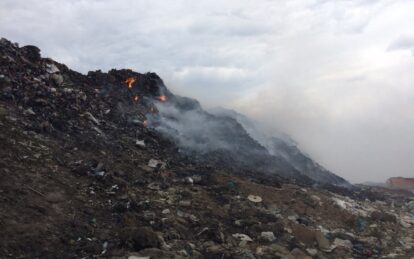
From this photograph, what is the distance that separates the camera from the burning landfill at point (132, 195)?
6621 millimetres

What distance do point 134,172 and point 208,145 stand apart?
575 centimetres

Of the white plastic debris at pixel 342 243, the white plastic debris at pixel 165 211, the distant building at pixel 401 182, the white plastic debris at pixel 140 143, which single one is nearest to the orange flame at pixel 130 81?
the white plastic debris at pixel 140 143

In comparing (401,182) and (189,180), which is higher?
(401,182)

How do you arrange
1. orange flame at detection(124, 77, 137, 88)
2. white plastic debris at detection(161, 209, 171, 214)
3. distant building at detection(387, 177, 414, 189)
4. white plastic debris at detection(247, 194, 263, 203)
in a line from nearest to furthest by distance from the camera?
white plastic debris at detection(161, 209, 171, 214)
white plastic debris at detection(247, 194, 263, 203)
orange flame at detection(124, 77, 137, 88)
distant building at detection(387, 177, 414, 189)

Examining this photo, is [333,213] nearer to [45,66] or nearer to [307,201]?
[307,201]

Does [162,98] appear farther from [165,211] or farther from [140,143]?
[165,211]

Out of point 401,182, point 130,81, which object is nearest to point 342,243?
point 130,81

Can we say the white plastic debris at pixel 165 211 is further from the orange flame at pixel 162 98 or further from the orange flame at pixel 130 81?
the orange flame at pixel 162 98

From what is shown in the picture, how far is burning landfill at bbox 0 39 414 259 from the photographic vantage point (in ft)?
21.7

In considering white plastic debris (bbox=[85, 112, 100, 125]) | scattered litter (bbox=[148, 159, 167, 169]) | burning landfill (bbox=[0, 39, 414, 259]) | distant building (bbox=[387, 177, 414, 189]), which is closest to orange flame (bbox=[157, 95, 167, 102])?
burning landfill (bbox=[0, 39, 414, 259])

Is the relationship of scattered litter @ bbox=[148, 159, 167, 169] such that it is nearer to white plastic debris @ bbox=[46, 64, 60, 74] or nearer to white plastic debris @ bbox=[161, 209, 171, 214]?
white plastic debris @ bbox=[161, 209, 171, 214]

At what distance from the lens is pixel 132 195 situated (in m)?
8.41

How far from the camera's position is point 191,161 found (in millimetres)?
11977

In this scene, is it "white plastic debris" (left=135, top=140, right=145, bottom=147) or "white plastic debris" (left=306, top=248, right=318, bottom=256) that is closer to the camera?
"white plastic debris" (left=306, top=248, right=318, bottom=256)
